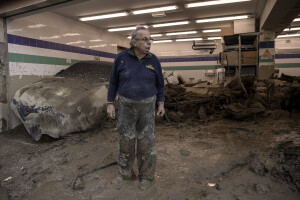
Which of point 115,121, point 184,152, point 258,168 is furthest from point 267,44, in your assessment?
point 258,168

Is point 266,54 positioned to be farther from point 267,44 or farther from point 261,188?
point 261,188

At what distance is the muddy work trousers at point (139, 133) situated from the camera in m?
2.32

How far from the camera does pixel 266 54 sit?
7465 millimetres

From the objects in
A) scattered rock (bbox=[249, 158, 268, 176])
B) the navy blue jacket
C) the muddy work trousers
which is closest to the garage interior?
scattered rock (bbox=[249, 158, 268, 176])

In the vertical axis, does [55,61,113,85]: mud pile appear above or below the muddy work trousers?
above

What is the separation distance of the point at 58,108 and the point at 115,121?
1.46m

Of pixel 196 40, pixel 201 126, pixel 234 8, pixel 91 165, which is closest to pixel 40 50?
pixel 91 165

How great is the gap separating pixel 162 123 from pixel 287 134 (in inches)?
98.6

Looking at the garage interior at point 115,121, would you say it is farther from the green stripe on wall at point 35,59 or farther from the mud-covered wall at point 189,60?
the mud-covered wall at point 189,60

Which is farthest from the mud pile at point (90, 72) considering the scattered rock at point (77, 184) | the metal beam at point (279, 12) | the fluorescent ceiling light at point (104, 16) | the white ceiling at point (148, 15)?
the metal beam at point (279, 12)

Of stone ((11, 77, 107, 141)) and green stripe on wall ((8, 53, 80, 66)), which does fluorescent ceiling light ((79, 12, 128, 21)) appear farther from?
stone ((11, 77, 107, 141))

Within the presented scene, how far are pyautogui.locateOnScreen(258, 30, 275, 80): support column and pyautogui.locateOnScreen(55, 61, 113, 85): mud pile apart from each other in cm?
516

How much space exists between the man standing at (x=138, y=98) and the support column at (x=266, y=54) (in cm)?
632

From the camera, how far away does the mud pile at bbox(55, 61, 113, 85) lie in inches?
207
